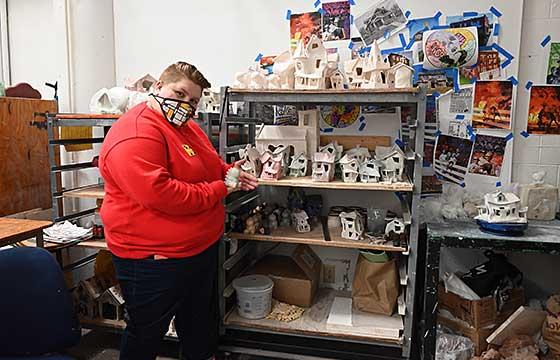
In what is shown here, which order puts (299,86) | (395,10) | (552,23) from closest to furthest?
(299,86)
(552,23)
(395,10)

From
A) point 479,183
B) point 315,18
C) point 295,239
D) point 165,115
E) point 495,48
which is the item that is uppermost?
point 315,18

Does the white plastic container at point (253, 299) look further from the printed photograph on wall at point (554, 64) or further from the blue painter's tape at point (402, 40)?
the printed photograph on wall at point (554, 64)

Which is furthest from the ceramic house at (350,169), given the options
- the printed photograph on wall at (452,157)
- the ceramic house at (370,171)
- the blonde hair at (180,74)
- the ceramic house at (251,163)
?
the blonde hair at (180,74)

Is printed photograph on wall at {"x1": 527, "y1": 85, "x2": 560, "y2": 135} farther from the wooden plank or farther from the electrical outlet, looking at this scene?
the electrical outlet

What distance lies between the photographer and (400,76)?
1.96 m

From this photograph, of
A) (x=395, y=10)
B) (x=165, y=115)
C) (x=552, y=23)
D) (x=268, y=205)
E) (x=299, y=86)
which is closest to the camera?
(x=165, y=115)

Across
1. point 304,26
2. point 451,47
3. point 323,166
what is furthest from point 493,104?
point 304,26

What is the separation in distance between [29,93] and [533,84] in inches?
113

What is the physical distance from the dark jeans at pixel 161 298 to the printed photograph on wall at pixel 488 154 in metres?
1.47

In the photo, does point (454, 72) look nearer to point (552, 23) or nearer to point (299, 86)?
point (552, 23)

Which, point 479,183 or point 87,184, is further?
point 87,184

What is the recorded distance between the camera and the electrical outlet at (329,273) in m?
2.60

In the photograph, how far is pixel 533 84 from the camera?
224 centimetres

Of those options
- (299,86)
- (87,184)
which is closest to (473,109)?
(299,86)
